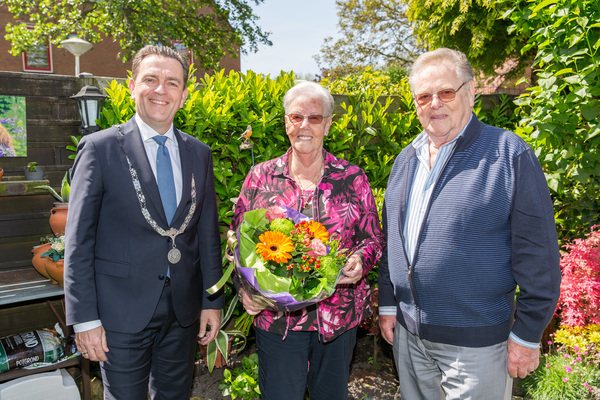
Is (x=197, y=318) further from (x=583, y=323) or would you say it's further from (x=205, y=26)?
(x=205, y=26)

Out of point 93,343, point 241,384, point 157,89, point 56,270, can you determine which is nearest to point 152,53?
point 157,89

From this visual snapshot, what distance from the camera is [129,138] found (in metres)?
2.08

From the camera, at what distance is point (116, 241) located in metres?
2.00

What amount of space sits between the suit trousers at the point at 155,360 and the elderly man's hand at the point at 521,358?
1.56 m

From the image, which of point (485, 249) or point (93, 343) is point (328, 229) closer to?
point (485, 249)

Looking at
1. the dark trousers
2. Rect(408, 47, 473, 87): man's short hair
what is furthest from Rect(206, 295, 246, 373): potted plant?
Rect(408, 47, 473, 87): man's short hair

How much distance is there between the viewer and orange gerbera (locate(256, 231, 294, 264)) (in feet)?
5.70

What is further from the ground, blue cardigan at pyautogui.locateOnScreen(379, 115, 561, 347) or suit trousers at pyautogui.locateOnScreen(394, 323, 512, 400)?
blue cardigan at pyautogui.locateOnScreen(379, 115, 561, 347)

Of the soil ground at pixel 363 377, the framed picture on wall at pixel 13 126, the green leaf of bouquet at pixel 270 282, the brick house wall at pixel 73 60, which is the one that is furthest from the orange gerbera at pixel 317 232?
the brick house wall at pixel 73 60

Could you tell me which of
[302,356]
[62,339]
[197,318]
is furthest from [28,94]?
[302,356]

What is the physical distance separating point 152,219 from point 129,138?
0.41 meters

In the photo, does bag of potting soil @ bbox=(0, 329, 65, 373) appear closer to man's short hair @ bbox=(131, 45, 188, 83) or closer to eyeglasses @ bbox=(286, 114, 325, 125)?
man's short hair @ bbox=(131, 45, 188, 83)

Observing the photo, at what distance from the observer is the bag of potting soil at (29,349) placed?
277 centimetres

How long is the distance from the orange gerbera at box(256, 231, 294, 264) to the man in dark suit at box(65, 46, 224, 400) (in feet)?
1.85
